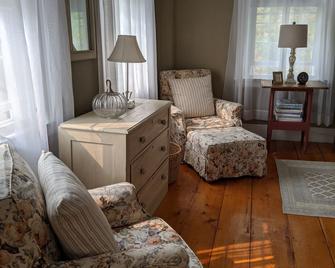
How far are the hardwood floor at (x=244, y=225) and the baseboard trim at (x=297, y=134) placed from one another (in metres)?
1.24

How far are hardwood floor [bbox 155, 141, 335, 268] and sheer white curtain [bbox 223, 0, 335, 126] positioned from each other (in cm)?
133

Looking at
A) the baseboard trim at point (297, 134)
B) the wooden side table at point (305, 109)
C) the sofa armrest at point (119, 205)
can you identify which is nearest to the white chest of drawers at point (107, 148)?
the sofa armrest at point (119, 205)

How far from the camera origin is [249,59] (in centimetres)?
414

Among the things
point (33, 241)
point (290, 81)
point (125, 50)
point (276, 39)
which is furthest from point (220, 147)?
point (33, 241)

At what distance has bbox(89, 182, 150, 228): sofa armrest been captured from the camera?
161 cm

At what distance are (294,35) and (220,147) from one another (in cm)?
145

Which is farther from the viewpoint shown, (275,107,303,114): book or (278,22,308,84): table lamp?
(275,107,303,114): book

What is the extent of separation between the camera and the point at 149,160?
2350 millimetres

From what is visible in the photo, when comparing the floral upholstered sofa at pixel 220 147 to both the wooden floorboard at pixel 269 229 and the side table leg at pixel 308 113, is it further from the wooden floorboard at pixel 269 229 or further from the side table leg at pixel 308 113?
the side table leg at pixel 308 113

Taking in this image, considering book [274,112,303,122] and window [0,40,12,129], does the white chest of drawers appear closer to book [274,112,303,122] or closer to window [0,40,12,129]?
window [0,40,12,129]

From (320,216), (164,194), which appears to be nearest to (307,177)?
(320,216)

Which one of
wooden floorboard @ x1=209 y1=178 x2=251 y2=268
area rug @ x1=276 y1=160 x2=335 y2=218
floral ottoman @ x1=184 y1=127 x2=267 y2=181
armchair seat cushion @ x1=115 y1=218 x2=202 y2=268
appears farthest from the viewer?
floral ottoman @ x1=184 y1=127 x2=267 y2=181

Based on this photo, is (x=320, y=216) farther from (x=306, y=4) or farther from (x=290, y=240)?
(x=306, y=4)

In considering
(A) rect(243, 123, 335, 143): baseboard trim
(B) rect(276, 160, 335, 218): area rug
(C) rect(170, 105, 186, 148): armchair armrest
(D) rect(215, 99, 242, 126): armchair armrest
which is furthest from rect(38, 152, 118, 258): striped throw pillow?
(A) rect(243, 123, 335, 143): baseboard trim
